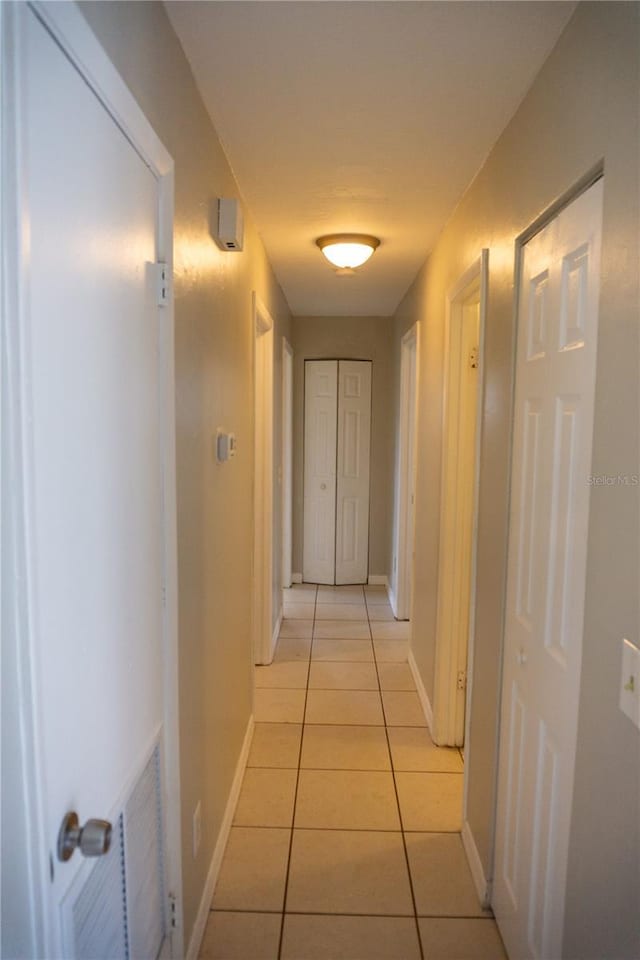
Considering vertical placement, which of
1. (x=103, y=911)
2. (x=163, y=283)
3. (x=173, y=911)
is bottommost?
(x=173, y=911)

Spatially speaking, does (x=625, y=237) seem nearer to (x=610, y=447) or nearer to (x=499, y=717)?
(x=610, y=447)

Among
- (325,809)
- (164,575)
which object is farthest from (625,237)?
(325,809)

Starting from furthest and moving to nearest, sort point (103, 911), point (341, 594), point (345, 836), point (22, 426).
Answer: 1. point (341, 594)
2. point (345, 836)
3. point (103, 911)
4. point (22, 426)

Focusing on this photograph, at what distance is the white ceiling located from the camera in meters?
1.29

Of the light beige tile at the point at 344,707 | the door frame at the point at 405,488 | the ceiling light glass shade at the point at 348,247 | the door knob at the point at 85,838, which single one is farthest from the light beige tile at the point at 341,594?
the door knob at the point at 85,838

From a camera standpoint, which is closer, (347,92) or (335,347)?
(347,92)

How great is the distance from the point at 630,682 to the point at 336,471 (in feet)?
14.3

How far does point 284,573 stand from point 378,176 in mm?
3603

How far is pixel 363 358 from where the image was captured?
17.3 ft

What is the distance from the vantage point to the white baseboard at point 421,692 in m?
3.01

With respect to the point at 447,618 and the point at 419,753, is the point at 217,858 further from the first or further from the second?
the point at 447,618

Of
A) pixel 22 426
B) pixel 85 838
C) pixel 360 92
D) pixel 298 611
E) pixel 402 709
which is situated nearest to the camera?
pixel 22 426

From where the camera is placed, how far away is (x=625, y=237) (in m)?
1.06

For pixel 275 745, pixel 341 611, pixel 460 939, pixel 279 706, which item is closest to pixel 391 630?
pixel 341 611
